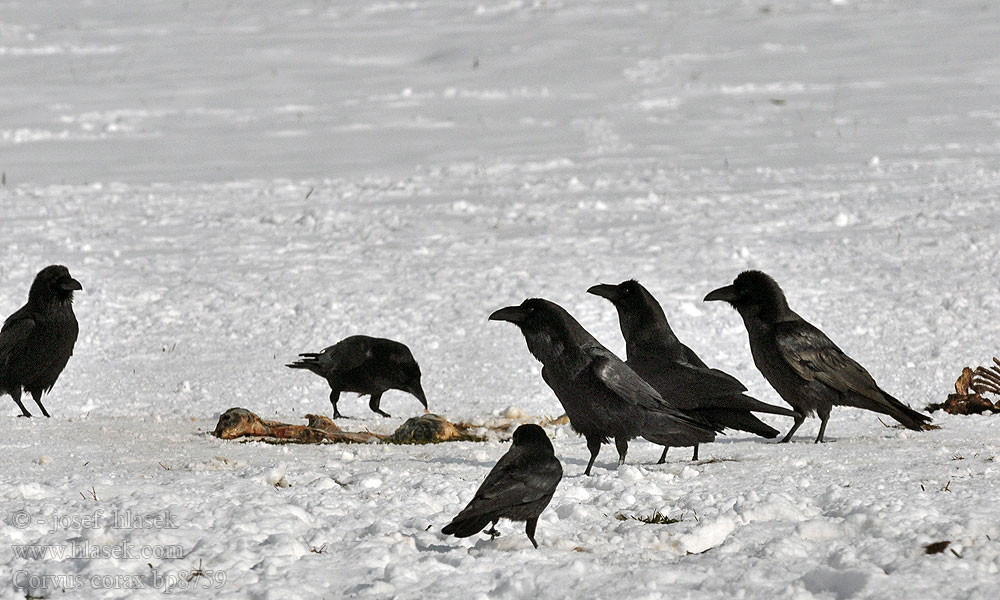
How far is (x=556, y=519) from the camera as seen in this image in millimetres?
4578

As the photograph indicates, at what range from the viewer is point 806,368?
672 centimetres

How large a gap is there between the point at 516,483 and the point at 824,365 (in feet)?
10.7

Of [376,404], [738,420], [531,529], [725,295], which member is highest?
[725,295]

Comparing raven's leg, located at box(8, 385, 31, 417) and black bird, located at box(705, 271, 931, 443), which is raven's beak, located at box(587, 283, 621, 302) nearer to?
black bird, located at box(705, 271, 931, 443)

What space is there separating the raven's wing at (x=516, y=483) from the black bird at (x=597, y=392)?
1310 mm

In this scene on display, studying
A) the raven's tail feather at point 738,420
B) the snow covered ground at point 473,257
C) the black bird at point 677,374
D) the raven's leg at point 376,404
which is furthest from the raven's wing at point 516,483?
the raven's leg at point 376,404

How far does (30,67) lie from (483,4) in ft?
30.1

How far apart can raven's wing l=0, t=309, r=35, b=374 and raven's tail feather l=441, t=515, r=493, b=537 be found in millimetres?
5056

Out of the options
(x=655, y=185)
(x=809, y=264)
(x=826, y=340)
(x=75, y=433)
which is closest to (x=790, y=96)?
(x=655, y=185)

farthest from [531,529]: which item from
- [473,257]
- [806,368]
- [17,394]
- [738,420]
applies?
[473,257]

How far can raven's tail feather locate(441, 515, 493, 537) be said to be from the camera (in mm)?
3889

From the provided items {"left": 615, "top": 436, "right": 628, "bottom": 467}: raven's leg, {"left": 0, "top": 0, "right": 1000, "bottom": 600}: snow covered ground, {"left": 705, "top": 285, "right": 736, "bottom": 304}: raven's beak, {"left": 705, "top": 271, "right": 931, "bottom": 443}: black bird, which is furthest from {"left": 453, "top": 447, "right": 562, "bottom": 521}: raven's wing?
{"left": 705, "top": 285, "right": 736, "bottom": 304}: raven's beak

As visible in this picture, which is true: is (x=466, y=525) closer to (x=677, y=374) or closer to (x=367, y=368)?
(x=677, y=374)

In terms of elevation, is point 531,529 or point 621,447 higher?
point 531,529
